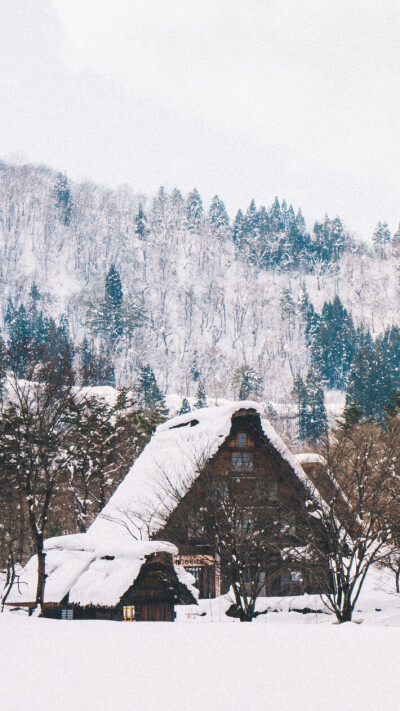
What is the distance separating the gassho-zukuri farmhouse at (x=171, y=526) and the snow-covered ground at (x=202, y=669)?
936 centimetres

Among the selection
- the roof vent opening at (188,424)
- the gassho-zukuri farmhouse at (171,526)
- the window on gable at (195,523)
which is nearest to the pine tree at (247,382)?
the roof vent opening at (188,424)

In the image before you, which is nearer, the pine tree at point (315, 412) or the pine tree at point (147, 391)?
the pine tree at point (315, 412)

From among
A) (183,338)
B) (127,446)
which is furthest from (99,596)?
(183,338)

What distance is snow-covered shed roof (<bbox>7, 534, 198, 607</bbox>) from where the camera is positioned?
25.1 m

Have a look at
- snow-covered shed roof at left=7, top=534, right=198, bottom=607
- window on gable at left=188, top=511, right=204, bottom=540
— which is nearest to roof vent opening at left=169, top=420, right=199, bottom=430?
window on gable at left=188, top=511, right=204, bottom=540

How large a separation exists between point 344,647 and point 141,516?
22.0 metres

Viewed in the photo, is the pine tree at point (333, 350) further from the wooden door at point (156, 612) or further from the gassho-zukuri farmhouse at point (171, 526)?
the wooden door at point (156, 612)

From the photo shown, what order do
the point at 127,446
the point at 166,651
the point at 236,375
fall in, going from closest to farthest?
the point at 166,651 → the point at 127,446 → the point at 236,375

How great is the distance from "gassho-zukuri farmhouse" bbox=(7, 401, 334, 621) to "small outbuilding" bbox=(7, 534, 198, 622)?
4cm

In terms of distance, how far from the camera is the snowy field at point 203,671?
8.27 m

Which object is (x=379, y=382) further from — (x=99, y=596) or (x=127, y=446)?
(x=99, y=596)

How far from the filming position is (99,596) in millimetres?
25016

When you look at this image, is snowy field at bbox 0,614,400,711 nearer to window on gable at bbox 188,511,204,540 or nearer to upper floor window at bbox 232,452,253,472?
window on gable at bbox 188,511,204,540

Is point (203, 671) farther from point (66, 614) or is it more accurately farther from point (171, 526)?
point (171, 526)
